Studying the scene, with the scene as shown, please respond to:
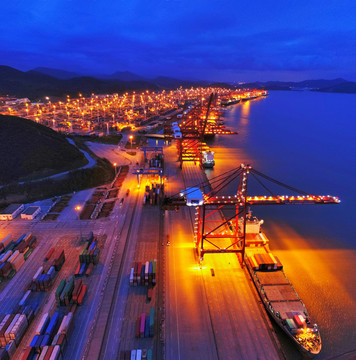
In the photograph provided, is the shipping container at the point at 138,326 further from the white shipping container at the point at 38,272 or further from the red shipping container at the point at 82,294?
A: the white shipping container at the point at 38,272

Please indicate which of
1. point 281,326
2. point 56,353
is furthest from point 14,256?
point 281,326

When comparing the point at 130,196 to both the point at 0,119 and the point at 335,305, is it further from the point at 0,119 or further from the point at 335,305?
the point at 0,119

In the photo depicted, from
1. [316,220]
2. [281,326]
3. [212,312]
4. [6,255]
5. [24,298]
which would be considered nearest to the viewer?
[281,326]

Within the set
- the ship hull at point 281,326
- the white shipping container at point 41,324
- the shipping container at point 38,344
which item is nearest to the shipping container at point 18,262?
the white shipping container at point 41,324

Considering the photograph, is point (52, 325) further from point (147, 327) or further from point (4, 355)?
point (147, 327)

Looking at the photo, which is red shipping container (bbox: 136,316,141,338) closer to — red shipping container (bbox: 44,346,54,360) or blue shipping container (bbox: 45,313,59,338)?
red shipping container (bbox: 44,346,54,360)

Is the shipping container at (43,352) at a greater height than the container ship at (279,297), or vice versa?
the shipping container at (43,352)
